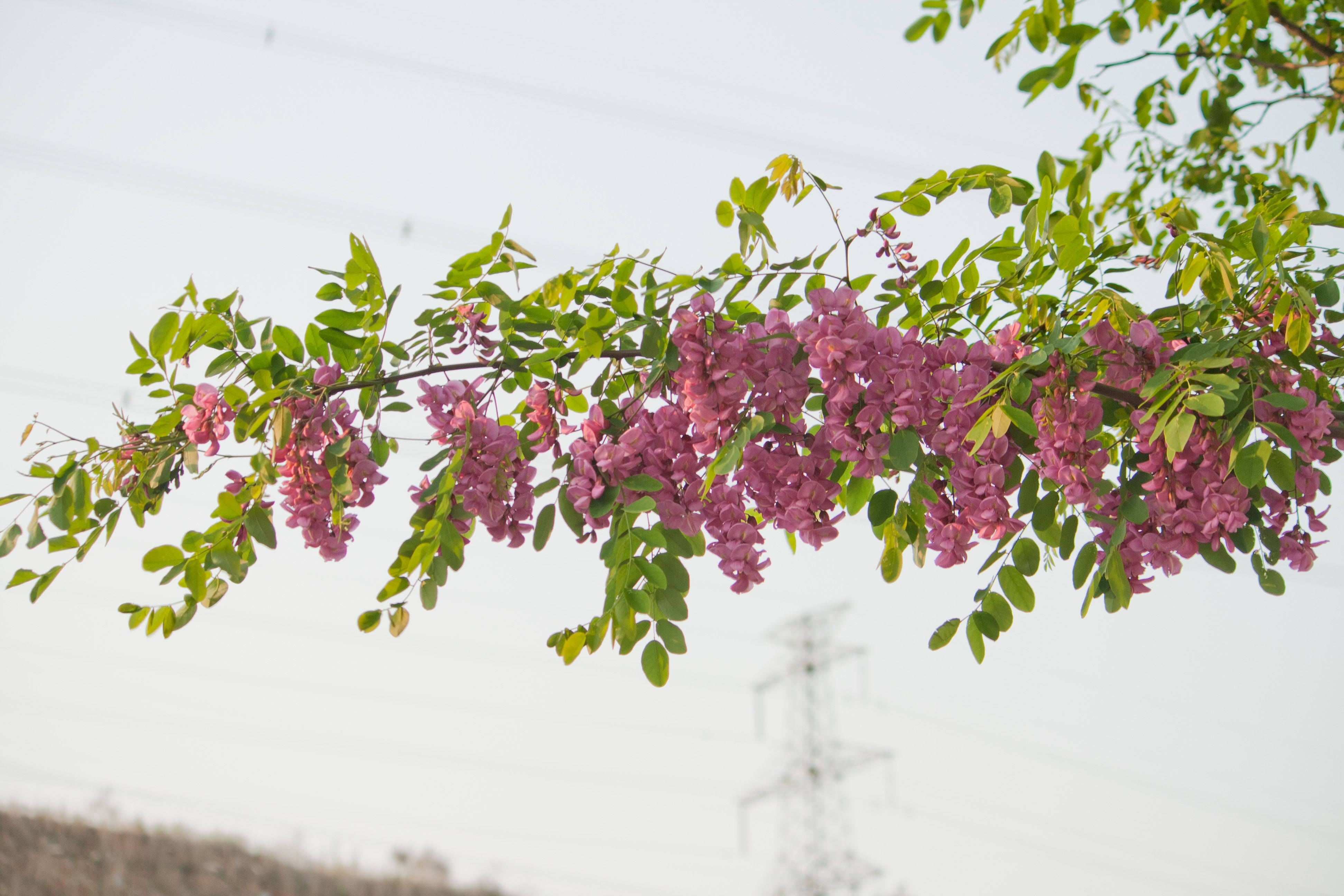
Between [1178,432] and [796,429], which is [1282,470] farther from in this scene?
[796,429]

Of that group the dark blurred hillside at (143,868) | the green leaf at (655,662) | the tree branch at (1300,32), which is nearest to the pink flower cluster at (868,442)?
the green leaf at (655,662)

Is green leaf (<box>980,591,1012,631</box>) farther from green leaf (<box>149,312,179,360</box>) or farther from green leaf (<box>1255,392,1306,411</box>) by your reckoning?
green leaf (<box>149,312,179,360</box>)

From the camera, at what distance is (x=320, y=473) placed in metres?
1.02

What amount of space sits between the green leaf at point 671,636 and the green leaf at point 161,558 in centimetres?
53

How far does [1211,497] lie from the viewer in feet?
2.70

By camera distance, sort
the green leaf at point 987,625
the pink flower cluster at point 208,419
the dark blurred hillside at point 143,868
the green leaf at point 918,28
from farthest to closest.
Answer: the dark blurred hillside at point 143,868 → the green leaf at point 918,28 → the pink flower cluster at point 208,419 → the green leaf at point 987,625

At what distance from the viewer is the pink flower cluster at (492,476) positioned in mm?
967

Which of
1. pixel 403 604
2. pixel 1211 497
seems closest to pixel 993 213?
pixel 1211 497

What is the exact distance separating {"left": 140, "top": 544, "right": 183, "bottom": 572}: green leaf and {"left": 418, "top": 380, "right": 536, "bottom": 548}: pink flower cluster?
0.31 m

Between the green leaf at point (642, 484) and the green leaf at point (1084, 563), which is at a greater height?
the green leaf at point (642, 484)

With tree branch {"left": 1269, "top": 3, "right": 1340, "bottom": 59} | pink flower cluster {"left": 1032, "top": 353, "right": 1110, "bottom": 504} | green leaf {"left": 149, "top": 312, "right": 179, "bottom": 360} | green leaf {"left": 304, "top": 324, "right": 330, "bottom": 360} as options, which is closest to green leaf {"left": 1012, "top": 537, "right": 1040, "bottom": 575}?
pink flower cluster {"left": 1032, "top": 353, "right": 1110, "bottom": 504}

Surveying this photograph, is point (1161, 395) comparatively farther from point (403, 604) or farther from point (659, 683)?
point (403, 604)

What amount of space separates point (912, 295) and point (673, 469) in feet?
1.09

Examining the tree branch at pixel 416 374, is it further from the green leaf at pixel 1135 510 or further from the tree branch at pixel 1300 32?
the tree branch at pixel 1300 32
